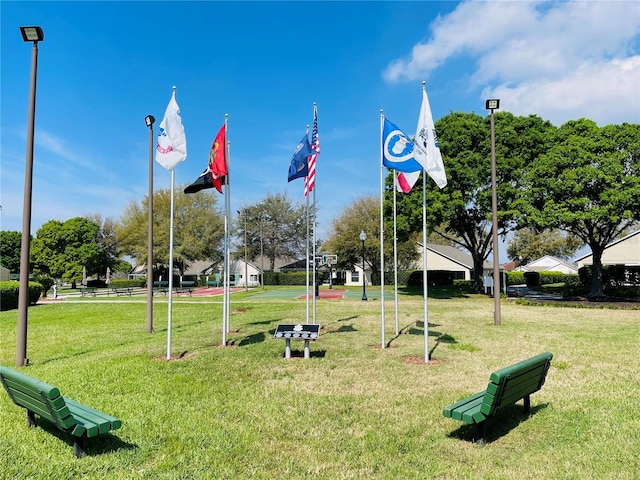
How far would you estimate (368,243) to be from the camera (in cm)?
5409

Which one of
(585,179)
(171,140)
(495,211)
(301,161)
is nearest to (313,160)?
(301,161)

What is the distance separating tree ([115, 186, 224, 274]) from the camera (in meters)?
56.2

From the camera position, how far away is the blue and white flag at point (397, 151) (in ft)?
30.4

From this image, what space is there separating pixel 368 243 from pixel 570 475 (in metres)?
50.3

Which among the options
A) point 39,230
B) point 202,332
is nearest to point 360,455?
point 202,332

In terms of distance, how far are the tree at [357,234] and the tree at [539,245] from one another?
30276mm

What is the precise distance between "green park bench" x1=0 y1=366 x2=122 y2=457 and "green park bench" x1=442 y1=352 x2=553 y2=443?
3489 millimetres

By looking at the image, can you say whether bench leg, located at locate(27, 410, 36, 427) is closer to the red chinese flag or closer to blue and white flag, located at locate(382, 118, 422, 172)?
the red chinese flag

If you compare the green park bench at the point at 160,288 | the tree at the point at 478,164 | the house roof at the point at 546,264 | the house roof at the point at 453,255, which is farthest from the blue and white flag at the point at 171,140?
the house roof at the point at 546,264

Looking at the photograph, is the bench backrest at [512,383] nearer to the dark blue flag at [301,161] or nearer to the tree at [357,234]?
the dark blue flag at [301,161]

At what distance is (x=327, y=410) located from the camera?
229 inches

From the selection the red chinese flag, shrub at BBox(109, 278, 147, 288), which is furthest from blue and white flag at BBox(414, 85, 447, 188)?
shrub at BBox(109, 278, 147, 288)

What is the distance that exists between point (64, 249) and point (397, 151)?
65.4 meters

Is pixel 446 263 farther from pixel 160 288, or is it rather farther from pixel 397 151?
pixel 397 151
